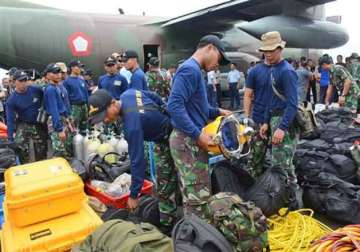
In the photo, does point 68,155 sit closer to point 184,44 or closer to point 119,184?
point 119,184

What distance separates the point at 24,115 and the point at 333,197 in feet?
14.2

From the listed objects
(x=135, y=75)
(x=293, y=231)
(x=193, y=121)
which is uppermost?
(x=135, y=75)

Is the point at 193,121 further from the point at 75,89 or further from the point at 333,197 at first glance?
the point at 75,89

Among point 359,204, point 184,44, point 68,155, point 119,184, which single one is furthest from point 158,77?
point 184,44

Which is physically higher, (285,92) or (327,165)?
(285,92)

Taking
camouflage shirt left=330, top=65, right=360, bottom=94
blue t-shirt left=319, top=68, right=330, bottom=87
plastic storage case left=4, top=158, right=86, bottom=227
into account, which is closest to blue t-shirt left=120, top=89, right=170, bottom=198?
plastic storage case left=4, top=158, right=86, bottom=227

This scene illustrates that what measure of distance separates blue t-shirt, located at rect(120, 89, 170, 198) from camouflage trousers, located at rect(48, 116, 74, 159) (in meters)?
2.81

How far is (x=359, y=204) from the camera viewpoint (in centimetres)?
363

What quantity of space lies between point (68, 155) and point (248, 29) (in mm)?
6784

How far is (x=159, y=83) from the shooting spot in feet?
21.2

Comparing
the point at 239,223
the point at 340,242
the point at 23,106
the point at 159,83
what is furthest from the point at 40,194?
the point at 159,83

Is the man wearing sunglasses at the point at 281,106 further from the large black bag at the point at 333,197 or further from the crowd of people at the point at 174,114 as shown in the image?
the large black bag at the point at 333,197

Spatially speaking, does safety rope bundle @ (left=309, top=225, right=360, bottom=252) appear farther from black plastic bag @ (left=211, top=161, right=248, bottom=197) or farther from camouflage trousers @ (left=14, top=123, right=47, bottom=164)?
camouflage trousers @ (left=14, top=123, right=47, bottom=164)

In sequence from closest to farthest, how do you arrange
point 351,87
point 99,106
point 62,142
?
point 99,106, point 62,142, point 351,87
